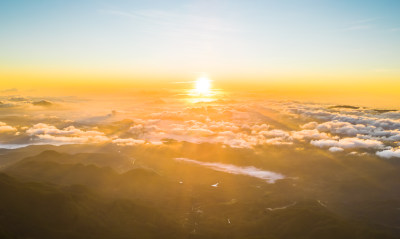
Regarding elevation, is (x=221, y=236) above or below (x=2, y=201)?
below

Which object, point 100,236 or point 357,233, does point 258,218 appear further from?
point 100,236

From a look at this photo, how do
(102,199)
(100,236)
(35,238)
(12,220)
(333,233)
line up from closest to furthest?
1. (35,238)
2. (12,220)
3. (100,236)
4. (333,233)
5. (102,199)

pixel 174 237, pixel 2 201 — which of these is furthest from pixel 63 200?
pixel 174 237

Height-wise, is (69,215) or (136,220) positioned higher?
(69,215)

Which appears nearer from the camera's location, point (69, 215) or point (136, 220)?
point (69, 215)

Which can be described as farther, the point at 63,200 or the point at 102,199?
the point at 102,199

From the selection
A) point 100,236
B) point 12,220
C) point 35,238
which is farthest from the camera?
point 100,236

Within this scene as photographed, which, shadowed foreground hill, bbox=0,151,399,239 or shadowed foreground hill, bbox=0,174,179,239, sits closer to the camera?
shadowed foreground hill, bbox=0,174,179,239

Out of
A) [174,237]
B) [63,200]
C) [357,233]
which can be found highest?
[63,200]

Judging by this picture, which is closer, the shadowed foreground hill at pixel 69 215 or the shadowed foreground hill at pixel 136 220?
the shadowed foreground hill at pixel 69 215
